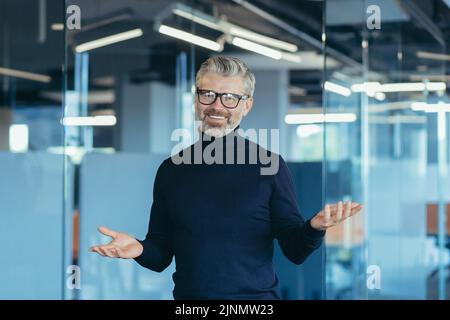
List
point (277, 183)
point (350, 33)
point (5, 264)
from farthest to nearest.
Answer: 1. point (350, 33)
2. point (5, 264)
3. point (277, 183)

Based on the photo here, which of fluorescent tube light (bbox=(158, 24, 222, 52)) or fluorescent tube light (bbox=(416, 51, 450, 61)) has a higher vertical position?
fluorescent tube light (bbox=(158, 24, 222, 52))

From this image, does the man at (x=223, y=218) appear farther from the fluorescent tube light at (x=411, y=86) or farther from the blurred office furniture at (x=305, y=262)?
the fluorescent tube light at (x=411, y=86)

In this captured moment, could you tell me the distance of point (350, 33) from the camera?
7.03 metres

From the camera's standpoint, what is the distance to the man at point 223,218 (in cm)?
262

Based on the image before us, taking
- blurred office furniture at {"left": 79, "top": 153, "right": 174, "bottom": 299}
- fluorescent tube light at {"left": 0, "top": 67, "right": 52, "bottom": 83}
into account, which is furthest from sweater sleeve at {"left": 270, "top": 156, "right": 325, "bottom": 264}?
fluorescent tube light at {"left": 0, "top": 67, "right": 52, "bottom": 83}

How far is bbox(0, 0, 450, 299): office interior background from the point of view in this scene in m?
5.18

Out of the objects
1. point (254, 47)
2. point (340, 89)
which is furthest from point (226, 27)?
point (340, 89)

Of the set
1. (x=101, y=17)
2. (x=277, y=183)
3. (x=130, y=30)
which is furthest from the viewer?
(x=130, y=30)

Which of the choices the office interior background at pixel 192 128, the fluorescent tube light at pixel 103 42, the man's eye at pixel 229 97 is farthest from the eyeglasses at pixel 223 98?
the fluorescent tube light at pixel 103 42

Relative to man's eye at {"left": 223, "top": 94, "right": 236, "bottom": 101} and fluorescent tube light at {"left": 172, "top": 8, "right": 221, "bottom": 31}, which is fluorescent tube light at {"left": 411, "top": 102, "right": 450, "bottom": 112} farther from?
man's eye at {"left": 223, "top": 94, "right": 236, "bottom": 101}

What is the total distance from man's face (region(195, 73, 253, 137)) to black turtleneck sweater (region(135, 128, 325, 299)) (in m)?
0.04
